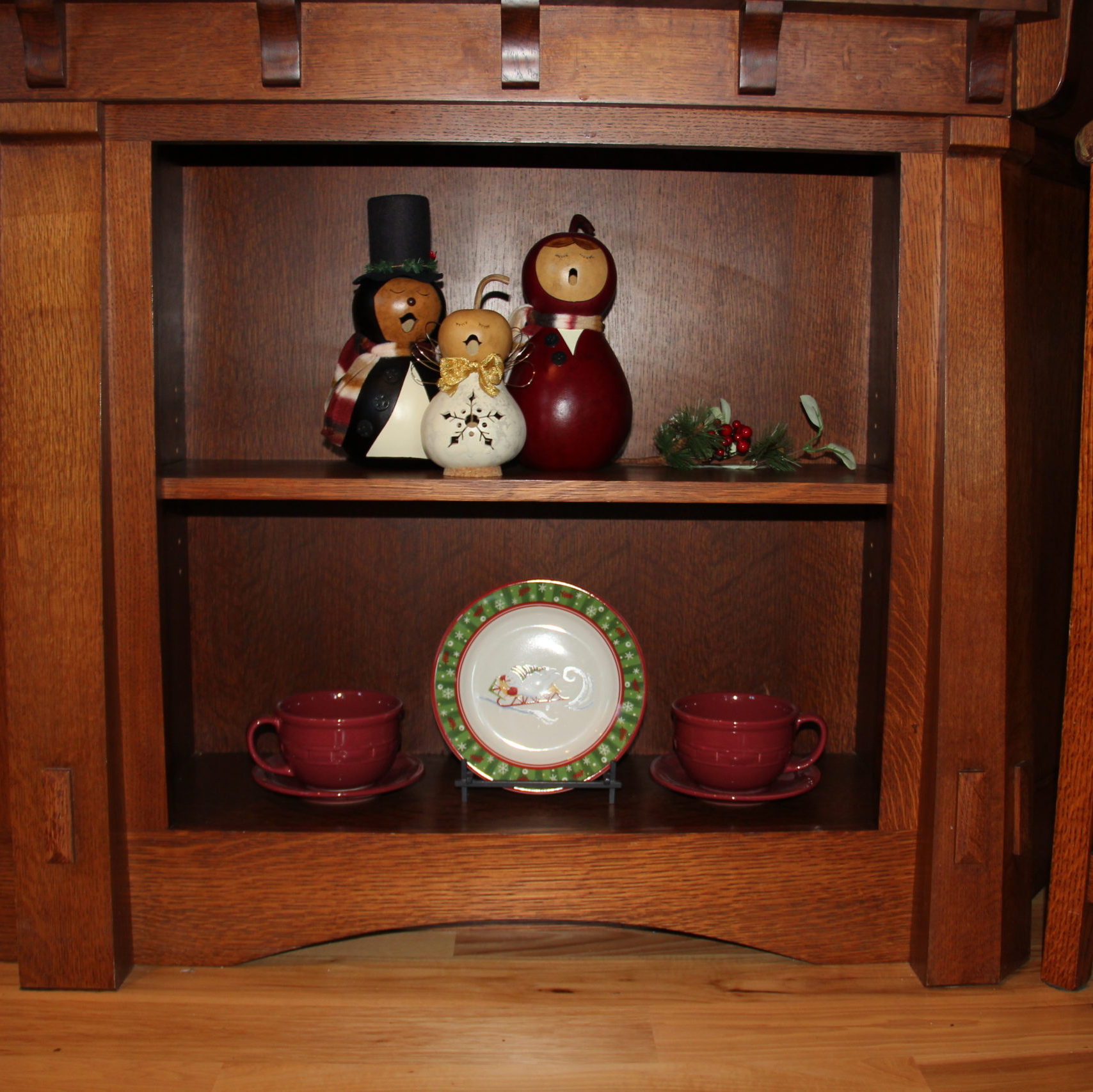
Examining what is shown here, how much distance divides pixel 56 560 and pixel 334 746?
0.34 metres

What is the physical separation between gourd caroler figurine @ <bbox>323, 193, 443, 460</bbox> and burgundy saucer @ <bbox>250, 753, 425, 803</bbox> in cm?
36

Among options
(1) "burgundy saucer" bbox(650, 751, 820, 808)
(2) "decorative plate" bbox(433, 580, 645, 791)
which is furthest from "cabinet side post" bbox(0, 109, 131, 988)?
(1) "burgundy saucer" bbox(650, 751, 820, 808)

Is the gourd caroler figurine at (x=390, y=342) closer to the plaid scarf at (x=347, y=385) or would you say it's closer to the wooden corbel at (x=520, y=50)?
the plaid scarf at (x=347, y=385)

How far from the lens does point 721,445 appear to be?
1.24 metres

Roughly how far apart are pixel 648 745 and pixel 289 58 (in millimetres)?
896

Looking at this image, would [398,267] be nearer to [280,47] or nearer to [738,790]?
[280,47]

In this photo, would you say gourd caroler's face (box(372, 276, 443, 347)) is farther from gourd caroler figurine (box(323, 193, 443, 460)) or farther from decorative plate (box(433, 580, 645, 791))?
decorative plate (box(433, 580, 645, 791))

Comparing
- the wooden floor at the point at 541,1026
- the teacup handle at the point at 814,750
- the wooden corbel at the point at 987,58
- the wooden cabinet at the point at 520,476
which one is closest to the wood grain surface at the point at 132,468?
the wooden cabinet at the point at 520,476

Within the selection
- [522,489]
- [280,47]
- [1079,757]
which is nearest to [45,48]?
[280,47]

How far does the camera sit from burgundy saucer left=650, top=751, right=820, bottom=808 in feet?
3.88

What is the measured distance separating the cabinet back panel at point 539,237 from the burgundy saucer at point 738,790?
1.38 feet

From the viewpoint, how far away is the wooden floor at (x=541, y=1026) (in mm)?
927

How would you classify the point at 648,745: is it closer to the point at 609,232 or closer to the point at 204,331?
the point at 609,232

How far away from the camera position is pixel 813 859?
3.66 feet
